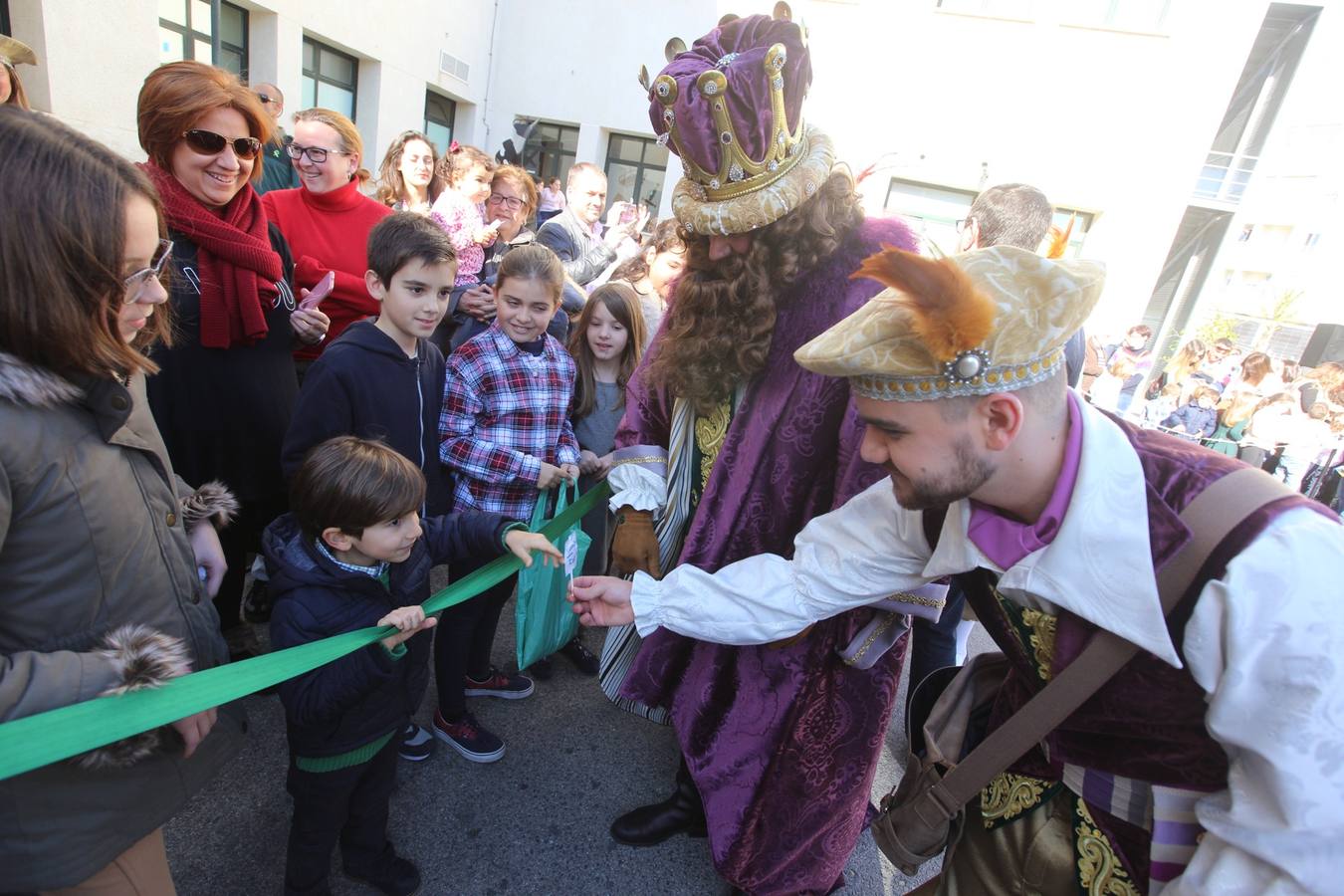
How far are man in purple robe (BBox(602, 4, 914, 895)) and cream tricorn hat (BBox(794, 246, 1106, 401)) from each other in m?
0.51

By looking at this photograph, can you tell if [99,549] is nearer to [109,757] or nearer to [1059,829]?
[109,757]

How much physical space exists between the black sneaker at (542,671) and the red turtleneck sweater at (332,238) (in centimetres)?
181

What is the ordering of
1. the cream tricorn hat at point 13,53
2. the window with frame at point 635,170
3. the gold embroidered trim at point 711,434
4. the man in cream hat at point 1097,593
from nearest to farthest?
the man in cream hat at point 1097,593, the gold embroidered trim at point 711,434, the cream tricorn hat at point 13,53, the window with frame at point 635,170

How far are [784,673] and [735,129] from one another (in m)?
1.46

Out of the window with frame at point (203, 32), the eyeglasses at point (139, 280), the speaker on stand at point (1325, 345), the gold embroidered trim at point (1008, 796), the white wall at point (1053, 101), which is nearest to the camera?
the eyeglasses at point (139, 280)

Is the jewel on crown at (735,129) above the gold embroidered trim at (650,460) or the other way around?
above

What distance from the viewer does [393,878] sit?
2023mm

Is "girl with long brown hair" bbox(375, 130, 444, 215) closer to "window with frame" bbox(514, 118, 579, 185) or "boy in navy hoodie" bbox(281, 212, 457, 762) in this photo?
"boy in navy hoodie" bbox(281, 212, 457, 762)

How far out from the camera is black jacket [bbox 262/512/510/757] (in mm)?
1619

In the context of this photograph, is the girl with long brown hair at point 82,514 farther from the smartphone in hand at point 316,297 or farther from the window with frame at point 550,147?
the window with frame at point 550,147

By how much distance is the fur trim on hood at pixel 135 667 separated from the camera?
1.13 m

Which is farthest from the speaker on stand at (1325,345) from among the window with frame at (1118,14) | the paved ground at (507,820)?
the paved ground at (507,820)

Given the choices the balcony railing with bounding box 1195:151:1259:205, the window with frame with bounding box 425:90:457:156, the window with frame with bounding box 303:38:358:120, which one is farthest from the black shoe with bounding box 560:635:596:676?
the balcony railing with bounding box 1195:151:1259:205

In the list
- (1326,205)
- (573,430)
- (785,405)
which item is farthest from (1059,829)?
(1326,205)
